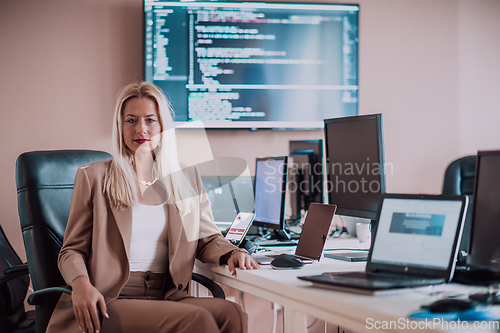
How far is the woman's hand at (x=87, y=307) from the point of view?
1.28 meters

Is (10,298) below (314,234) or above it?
below

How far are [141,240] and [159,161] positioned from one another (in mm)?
334

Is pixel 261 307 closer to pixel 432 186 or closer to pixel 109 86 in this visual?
pixel 432 186

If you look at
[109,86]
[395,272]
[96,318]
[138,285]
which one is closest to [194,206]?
[138,285]

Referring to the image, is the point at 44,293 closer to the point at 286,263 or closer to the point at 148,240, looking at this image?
the point at 148,240

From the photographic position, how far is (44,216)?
5.18 ft

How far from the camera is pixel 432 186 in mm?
3162

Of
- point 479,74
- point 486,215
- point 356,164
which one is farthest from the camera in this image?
point 479,74

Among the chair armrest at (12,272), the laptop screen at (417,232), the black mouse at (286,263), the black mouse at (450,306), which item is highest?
the laptop screen at (417,232)

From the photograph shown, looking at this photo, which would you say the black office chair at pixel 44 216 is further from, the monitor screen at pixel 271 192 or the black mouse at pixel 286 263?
the monitor screen at pixel 271 192

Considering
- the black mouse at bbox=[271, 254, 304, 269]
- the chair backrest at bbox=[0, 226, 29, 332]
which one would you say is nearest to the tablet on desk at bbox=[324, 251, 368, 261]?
the black mouse at bbox=[271, 254, 304, 269]

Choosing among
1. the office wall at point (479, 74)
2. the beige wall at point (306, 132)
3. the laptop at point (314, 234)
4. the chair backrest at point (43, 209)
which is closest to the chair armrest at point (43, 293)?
the chair backrest at point (43, 209)

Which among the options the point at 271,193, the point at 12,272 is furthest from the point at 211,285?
the point at 12,272

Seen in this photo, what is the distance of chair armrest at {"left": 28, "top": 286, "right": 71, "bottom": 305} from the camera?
1.35 m
